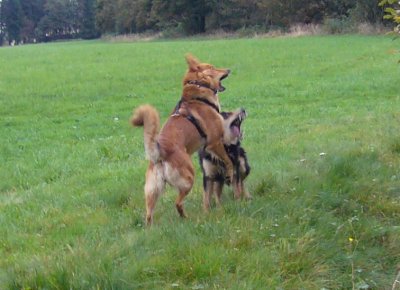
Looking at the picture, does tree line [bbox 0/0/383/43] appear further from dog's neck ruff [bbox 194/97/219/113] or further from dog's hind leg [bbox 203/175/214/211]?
dog's hind leg [bbox 203/175/214/211]

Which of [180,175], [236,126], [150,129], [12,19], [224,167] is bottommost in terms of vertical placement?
[224,167]

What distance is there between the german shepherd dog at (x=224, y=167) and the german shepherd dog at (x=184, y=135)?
0.08m

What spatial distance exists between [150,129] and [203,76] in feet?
4.96

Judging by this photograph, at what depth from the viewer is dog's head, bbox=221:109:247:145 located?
638cm

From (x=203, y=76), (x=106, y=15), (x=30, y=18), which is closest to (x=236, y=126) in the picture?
(x=203, y=76)

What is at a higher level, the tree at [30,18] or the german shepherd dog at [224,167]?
the tree at [30,18]

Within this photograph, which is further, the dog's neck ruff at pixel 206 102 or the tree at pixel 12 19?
the tree at pixel 12 19

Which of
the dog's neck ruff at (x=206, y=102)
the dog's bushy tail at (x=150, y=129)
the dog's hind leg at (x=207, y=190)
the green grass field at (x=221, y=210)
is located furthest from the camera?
the dog's neck ruff at (x=206, y=102)

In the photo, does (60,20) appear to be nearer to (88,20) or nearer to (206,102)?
(88,20)

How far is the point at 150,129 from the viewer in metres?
5.37

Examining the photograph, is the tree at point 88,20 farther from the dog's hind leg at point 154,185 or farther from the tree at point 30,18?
the dog's hind leg at point 154,185

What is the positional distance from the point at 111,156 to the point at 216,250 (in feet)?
18.0

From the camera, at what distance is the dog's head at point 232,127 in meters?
6.38

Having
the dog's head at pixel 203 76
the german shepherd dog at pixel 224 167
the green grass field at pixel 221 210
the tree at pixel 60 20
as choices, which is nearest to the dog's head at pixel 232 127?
the german shepherd dog at pixel 224 167
